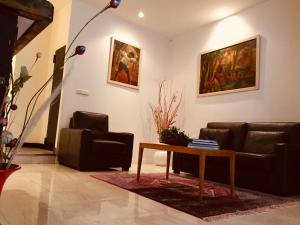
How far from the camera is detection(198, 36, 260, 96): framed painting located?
13.8 feet

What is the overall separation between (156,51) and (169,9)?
3.91ft

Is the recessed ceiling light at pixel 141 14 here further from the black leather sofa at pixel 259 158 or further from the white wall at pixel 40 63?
the black leather sofa at pixel 259 158

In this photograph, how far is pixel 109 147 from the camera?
13.1ft

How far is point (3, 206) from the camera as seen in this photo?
1.79 meters

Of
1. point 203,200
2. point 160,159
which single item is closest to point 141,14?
point 160,159

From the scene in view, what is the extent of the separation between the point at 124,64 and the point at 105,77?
1.66ft

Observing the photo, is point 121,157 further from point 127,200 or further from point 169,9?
point 169,9

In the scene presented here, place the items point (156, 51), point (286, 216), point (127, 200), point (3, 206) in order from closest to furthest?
point (3, 206), point (286, 216), point (127, 200), point (156, 51)

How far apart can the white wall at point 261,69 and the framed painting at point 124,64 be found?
41.6 inches

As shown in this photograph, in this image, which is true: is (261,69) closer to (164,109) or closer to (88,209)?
(164,109)

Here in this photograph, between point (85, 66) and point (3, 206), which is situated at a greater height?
point (85, 66)

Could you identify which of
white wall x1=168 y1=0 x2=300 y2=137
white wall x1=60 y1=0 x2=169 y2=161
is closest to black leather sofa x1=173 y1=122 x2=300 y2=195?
white wall x1=168 y1=0 x2=300 y2=137

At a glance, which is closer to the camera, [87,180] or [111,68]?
[87,180]

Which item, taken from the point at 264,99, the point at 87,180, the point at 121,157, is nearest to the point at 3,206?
the point at 87,180
